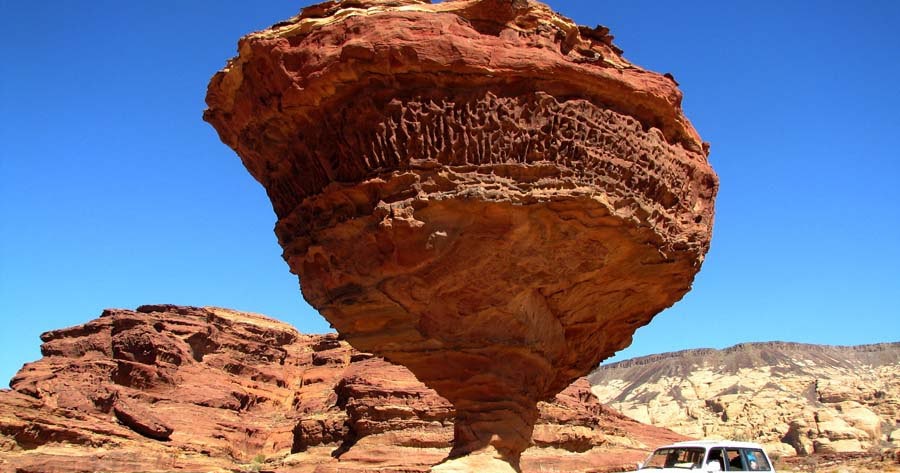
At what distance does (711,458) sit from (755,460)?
0.66 m

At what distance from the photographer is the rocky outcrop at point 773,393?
5553 centimetres

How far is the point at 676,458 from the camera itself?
944 cm

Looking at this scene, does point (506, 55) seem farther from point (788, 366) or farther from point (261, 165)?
point (788, 366)

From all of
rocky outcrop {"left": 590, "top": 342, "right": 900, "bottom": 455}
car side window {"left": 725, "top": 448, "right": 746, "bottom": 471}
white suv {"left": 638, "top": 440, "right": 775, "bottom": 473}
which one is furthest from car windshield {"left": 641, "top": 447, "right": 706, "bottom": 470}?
rocky outcrop {"left": 590, "top": 342, "right": 900, "bottom": 455}

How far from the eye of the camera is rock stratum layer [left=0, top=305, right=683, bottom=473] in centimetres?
2662

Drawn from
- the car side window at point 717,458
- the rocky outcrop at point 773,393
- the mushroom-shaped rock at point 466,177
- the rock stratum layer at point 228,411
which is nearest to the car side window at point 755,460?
the car side window at point 717,458

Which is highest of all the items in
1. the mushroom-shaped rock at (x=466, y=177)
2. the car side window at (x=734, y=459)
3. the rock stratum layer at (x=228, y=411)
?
the rock stratum layer at (x=228, y=411)

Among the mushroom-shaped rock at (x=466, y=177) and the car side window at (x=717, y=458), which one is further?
the mushroom-shaped rock at (x=466, y=177)

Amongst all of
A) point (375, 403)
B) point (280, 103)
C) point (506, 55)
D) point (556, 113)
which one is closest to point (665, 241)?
point (556, 113)

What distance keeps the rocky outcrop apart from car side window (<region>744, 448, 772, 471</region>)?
43004 millimetres

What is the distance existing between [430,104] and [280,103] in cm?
205

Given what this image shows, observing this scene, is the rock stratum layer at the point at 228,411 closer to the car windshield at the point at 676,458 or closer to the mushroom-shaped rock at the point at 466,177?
the mushroom-shaped rock at the point at 466,177

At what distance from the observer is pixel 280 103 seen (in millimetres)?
9641

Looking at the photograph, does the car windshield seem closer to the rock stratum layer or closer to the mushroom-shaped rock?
the mushroom-shaped rock
